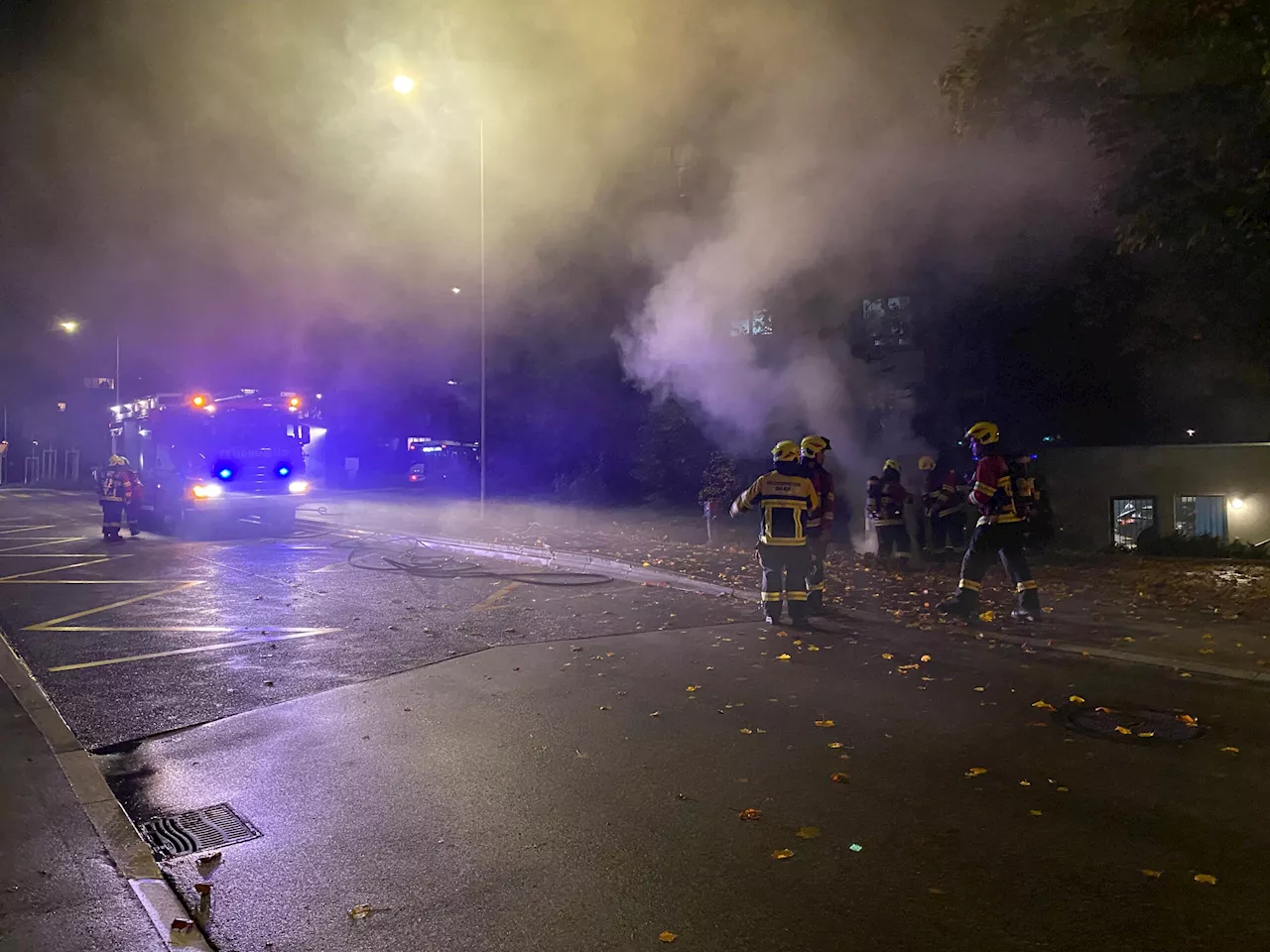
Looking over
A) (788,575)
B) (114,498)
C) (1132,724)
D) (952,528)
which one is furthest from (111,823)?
(114,498)

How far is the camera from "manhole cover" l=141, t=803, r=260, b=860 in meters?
3.46

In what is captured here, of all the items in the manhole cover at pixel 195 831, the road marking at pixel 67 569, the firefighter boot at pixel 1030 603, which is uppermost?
the firefighter boot at pixel 1030 603

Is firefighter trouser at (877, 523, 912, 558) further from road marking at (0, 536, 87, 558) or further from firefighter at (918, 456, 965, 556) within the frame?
road marking at (0, 536, 87, 558)

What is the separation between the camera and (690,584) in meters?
9.92

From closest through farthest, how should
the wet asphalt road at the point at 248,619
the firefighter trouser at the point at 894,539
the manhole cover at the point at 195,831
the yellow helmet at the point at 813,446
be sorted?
the manhole cover at the point at 195,831 → the wet asphalt road at the point at 248,619 → the yellow helmet at the point at 813,446 → the firefighter trouser at the point at 894,539

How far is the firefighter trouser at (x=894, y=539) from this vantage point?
1062 cm

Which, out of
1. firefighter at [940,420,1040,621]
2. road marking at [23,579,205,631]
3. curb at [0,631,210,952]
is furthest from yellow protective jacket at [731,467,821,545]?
road marking at [23,579,205,631]

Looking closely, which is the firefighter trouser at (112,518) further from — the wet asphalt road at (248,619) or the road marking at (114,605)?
the road marking at (114,605)

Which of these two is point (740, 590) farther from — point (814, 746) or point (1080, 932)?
point (1080, 932)

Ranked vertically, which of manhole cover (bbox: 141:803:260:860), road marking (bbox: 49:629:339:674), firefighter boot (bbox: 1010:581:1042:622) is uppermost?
firefighter boot (bbox: 1010:581:1042:622)

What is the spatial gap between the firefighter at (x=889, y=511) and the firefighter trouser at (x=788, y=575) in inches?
134

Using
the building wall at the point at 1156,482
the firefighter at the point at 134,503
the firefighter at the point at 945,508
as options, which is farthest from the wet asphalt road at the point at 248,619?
the building wall at the point at 1156,482

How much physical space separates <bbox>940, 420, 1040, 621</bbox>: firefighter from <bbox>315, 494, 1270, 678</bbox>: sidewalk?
193mm

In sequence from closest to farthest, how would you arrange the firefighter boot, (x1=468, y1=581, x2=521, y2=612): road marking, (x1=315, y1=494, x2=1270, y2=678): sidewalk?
(x1=315, y1=494, x2=1270, y2=678): sidewalk → the firefighter boot → (x1=468, y1=581, x2=521, y2=612): road marking
